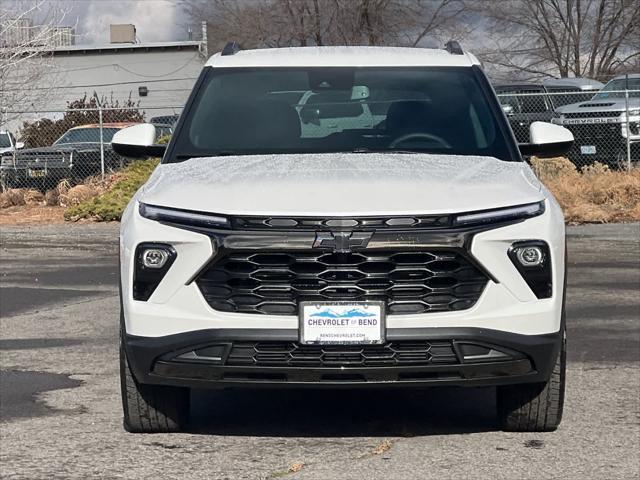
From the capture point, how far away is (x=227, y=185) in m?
5.76

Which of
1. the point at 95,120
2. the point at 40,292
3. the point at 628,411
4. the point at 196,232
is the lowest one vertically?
the point at 95,120

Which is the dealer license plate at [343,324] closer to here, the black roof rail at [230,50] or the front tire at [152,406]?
the front tire at [152,406]

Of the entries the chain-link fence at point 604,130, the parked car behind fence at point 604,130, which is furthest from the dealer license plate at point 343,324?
the chain-link fence at point 604,130

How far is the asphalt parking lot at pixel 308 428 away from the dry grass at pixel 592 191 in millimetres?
9464

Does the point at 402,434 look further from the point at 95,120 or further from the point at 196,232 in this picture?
the point at 95,120

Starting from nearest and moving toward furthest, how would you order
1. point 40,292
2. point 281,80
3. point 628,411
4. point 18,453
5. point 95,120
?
point 18,453
point 628,411
point 281,80
point 40,292
point 95,120

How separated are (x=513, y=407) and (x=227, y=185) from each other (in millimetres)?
1651

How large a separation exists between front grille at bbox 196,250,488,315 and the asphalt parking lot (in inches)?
27.3

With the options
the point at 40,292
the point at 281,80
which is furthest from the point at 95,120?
the point at 281,80

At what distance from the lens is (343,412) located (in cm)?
675

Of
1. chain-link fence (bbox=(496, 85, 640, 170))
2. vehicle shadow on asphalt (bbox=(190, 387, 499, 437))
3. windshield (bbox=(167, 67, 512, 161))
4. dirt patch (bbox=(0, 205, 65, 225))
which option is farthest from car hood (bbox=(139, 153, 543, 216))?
chain-link fence (bbox=(496, 85, 640, 170))

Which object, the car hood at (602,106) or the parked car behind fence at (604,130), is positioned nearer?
the parked car behind fence at (604,130)

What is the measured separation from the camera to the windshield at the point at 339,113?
6.70 metres

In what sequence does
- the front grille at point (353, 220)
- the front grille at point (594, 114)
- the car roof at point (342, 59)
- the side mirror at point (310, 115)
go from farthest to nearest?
1. the front grille at point (594, 114)
2. the car roof at point (342, 59)
3. the side mirror at point (310, 115)
4. the front grille at point (353, 220)
